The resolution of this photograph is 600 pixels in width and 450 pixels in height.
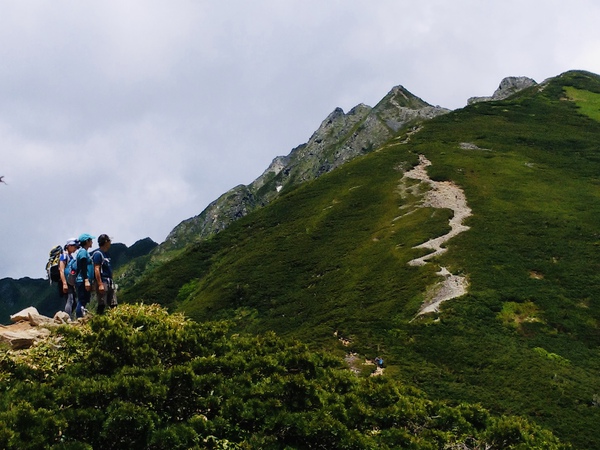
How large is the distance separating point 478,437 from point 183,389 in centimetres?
907

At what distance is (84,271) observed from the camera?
1955 centimetres

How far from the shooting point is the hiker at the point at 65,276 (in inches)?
812

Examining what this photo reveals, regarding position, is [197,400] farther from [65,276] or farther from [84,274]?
[65,276]

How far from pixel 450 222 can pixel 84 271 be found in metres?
50.0

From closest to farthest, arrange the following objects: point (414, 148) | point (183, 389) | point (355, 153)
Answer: point (183, 389)
point (414, 148)
point (355, 153)

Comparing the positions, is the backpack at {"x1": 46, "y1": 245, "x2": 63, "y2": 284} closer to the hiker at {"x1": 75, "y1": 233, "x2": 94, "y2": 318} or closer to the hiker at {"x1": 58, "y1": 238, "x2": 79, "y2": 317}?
the hiker at {"x1": 58, "y1": 238, "x2": 79, "y2": 317}

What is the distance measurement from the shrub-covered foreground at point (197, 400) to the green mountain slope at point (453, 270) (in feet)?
48.6

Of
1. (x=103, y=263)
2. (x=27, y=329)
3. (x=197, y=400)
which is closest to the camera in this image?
(x=197, y=400)

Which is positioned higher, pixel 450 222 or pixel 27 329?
pixel 450 222

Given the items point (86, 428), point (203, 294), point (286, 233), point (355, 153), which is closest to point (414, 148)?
point (286, 233)

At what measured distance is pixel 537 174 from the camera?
77875 mm

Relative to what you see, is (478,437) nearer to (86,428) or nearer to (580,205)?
(86,428)

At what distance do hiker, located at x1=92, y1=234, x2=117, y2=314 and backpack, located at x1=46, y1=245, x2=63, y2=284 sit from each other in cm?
229

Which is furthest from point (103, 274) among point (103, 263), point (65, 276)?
point (65, 276)
